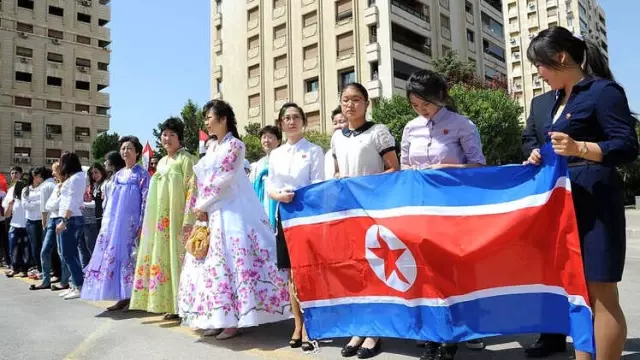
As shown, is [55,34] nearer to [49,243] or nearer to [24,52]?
[24,52]

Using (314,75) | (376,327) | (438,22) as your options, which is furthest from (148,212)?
(438,22)

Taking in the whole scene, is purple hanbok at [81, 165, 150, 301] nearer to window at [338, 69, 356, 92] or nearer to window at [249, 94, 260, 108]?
window at [338, 69, 356, 92]

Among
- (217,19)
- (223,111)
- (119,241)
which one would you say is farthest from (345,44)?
(223,111)

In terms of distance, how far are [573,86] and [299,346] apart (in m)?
2.61

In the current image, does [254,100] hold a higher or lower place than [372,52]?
lower

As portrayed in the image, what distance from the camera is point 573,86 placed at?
105 inches

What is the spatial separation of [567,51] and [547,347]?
77.0 inches

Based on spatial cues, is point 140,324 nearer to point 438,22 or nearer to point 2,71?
point 438,22

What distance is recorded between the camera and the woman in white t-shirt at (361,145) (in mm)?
3625

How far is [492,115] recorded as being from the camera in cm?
2700

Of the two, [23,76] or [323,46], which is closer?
[323,46]

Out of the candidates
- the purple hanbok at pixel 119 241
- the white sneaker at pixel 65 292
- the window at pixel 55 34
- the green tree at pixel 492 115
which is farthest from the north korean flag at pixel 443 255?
the window at pixel 55 34

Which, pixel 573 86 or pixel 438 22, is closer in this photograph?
pixel 573 86

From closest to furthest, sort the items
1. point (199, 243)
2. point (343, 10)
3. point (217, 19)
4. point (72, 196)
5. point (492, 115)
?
point (199, 243), point (72, 196), point (492, 115), point (343, 10), point (217, 19)
